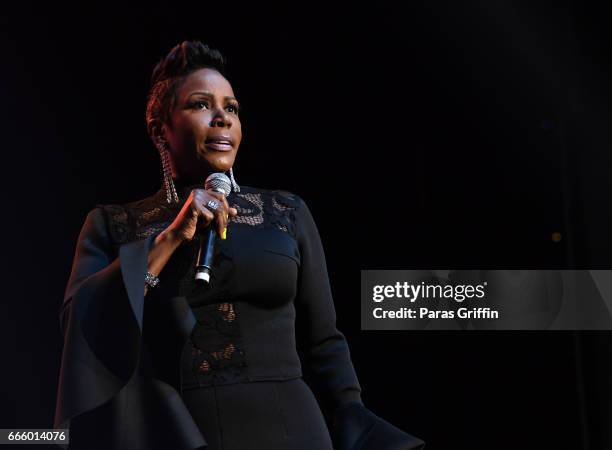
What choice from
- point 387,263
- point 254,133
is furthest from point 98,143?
point 387,263

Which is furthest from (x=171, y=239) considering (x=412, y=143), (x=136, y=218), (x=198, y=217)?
(x=412, y=143)

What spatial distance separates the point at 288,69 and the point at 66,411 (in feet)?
5.71

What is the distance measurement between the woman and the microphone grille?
70 millimetres

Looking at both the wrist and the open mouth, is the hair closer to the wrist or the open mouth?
the open mouth

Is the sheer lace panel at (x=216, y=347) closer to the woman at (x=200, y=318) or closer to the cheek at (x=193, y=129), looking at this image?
the woman at (x=200, y=318)

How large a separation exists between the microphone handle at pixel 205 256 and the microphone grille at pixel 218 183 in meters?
0.20

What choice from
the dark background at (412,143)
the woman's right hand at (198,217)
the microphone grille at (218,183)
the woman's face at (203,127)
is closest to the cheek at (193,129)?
the woman's face at (203,127)

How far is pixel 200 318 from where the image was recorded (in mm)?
1505

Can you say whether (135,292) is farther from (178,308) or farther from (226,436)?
(226,436)

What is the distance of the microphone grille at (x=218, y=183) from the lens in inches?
61.9

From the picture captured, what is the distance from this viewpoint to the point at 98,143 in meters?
2.68

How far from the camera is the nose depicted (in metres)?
1.67

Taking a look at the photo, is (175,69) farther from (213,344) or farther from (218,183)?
(213,344)

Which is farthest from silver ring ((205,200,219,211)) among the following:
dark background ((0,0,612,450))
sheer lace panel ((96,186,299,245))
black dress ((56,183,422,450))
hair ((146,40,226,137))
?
dark background ((0,0,612,450))
